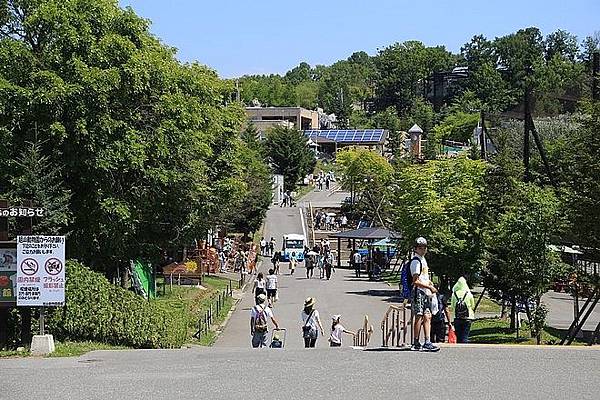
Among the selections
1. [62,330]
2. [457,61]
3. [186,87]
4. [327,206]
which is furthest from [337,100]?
[62,330]

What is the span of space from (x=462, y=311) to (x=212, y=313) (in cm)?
1560

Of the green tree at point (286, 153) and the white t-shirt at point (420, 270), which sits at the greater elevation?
the green tree at point (286, 153)

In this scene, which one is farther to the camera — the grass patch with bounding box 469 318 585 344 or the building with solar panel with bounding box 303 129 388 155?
the building with solar panel with bounding box 303 129 388 155

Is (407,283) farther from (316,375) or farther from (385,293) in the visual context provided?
(385,293)

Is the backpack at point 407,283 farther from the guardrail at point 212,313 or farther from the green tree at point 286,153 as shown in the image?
the green tree at point 286,153

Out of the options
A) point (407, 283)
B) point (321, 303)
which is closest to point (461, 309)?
point (407, 283)

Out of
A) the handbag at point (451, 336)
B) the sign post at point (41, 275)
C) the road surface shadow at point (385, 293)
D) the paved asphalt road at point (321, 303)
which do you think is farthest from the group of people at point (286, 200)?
the sign post at point (41, 275)

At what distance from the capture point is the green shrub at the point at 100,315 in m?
16.2

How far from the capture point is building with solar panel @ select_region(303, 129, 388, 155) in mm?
133500

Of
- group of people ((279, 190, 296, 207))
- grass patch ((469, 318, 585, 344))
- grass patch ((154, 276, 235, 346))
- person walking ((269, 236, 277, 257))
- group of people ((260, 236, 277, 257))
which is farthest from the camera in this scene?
group of people ((279, 190, 296, 207))

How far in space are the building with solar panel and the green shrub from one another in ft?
377

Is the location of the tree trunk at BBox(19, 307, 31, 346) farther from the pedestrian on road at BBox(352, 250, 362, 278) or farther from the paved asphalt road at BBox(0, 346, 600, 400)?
the pedestrian on road at BBox(352, 250, 362, 278)

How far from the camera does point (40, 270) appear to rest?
1448 centimetres

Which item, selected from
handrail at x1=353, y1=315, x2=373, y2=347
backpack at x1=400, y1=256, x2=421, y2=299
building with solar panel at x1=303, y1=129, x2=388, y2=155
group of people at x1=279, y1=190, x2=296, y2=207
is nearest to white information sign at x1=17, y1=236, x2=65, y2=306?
backpack at x1=400, y1=256, x2=421, y2=299
